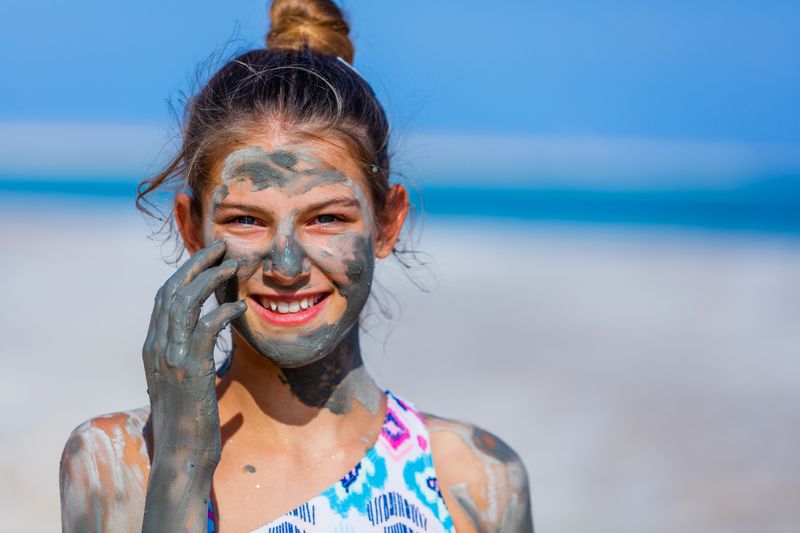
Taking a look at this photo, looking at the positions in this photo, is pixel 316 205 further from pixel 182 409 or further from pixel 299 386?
pixel 182 409

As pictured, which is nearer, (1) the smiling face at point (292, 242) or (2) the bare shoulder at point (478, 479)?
(1) the smiling face at point (292, 242)

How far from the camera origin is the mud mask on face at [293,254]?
3033 mm

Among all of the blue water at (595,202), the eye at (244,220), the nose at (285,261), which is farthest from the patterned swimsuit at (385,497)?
the blue water at (595,202)

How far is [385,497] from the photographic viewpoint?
3207 millimetres

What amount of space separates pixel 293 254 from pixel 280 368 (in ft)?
1.32

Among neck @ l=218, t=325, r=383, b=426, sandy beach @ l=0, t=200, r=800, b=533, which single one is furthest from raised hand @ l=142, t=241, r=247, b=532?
sandy beach @ l=0, t=200, r=800, b=533

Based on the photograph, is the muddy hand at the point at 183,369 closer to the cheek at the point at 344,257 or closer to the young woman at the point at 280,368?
the young woman at the point at 280,368

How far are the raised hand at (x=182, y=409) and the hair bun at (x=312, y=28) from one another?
1.18 meters

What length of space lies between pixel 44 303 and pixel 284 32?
323 inches

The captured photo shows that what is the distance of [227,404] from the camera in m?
3.27

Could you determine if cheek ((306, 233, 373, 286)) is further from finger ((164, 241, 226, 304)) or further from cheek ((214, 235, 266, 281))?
finger ((164, 241, 226, 304))

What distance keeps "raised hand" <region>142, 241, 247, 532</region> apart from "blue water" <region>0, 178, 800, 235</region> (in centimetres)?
1932

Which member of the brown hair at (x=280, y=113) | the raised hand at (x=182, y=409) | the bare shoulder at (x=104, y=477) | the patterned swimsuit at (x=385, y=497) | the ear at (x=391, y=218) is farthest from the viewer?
the ear at (x=391, y=218)

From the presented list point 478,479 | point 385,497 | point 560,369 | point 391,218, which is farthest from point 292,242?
point 560,369
